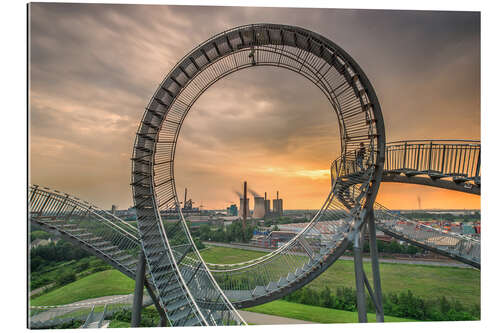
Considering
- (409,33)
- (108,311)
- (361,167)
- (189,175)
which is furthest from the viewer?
(189,175)

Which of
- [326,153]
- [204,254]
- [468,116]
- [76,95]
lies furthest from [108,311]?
[468,116]

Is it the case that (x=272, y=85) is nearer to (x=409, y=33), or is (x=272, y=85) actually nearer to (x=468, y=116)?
(x=409, y=33)

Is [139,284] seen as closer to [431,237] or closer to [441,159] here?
[441,159]

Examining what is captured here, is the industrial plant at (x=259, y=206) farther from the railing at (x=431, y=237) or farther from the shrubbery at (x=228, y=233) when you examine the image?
the railing at (x=431, y=237)

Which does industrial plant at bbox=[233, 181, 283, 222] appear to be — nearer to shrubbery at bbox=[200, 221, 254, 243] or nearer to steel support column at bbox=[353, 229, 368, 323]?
shrubbery at bbox=[200, 221, 254, 243]

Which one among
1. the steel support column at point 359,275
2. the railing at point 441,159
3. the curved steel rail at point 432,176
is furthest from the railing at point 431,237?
the steel support column at point 359,275

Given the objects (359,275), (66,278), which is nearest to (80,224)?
(66,278)
